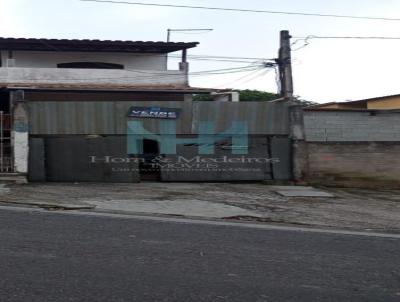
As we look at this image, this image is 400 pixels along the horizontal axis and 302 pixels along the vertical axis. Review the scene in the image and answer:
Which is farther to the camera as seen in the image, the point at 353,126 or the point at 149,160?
the point at 353,126

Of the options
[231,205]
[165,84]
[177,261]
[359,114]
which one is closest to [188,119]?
[231,205]

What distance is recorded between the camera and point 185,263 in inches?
247

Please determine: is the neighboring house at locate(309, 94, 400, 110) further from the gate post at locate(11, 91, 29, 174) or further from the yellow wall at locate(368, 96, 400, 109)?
the gate post at locate(11, 91, 29, 174)

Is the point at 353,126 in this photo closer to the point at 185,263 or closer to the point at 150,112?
the point at 150,112

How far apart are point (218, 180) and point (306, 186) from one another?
243 cm

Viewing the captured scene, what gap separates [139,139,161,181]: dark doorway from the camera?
615 inches

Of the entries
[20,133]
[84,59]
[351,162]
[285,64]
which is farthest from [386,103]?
[20,133]

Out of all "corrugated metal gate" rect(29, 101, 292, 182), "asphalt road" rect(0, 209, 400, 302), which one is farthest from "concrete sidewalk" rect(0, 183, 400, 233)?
"asphalt road" rect(0, 209, 400, 302)

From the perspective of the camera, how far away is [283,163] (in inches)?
634

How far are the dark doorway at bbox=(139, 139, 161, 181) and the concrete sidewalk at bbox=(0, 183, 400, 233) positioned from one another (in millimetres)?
582

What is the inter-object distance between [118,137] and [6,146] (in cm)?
286

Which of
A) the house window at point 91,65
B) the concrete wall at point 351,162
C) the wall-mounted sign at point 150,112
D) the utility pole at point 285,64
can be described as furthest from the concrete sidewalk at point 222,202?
the house window at point 91,65

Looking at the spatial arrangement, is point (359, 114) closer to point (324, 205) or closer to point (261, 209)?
point (324, 205)

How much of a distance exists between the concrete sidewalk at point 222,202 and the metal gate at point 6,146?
890 millimetres
